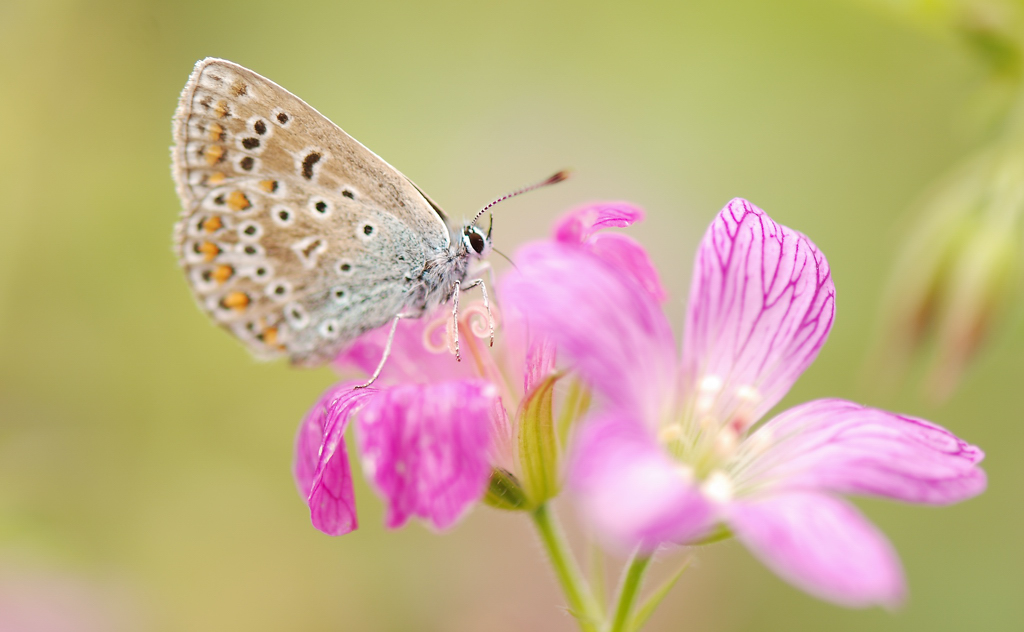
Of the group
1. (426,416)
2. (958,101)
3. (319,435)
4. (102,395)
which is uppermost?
(958,101)

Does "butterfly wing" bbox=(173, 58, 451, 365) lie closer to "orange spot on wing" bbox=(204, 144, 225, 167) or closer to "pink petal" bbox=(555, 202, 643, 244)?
"orange spot on wing" bbox=(204, 144, 225, 167)

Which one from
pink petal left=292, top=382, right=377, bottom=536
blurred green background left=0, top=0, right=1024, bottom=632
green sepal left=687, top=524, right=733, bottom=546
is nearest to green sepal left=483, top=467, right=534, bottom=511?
pink petal left=292, top=382, right=377, bottom=536

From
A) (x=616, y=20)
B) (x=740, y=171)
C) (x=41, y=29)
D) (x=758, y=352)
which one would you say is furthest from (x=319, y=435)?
(x=616, y=20)

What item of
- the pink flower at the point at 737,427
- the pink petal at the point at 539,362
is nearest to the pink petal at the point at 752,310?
the pink flower at the point at 737,427

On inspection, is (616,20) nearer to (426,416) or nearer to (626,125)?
(626,125)

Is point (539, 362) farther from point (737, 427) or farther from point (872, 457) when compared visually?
point (872, 457)

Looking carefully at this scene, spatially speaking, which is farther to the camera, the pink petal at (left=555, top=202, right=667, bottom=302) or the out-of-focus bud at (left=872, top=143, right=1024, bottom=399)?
the out-of-focus bud at (left=872, top=143, right=1024, bottom=399)
